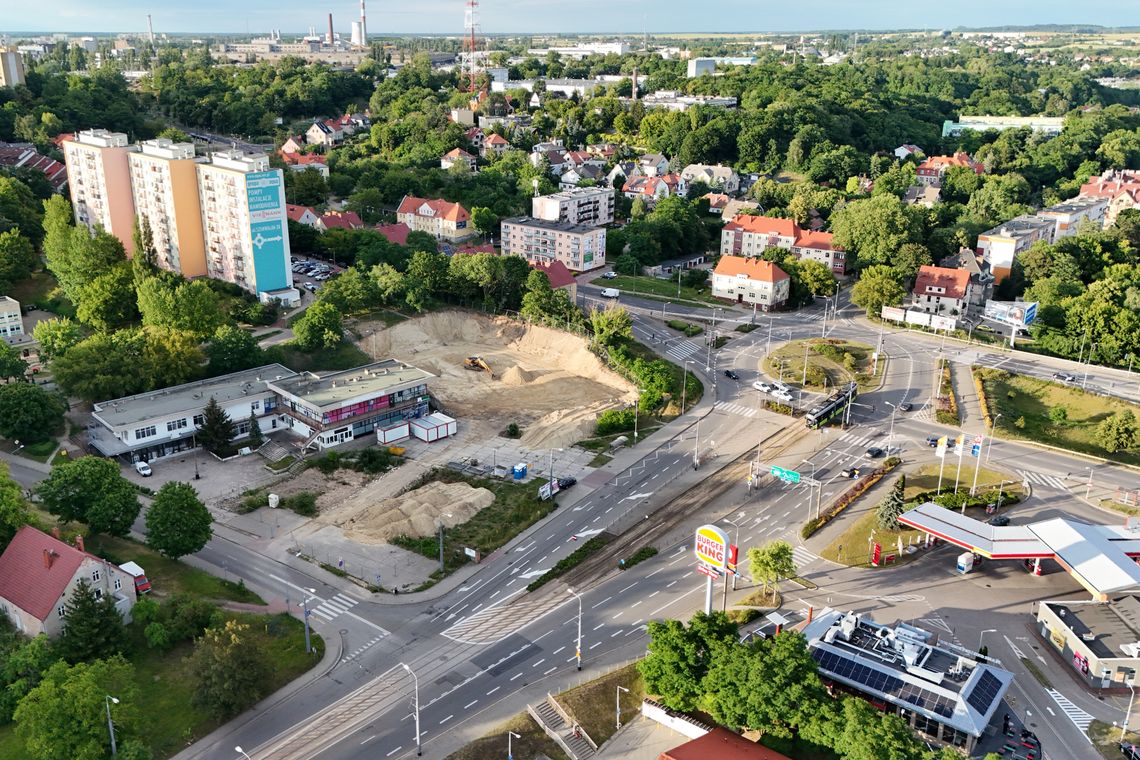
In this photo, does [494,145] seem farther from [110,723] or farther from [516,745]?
[110,723]

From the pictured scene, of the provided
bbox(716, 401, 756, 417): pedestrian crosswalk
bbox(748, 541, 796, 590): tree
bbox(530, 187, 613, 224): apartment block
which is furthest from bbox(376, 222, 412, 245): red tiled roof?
bbox(748, 541, 796, 590): tree

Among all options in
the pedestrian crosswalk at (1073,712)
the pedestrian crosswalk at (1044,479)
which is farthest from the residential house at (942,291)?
the pedestrian crosswalk at (1073,712)

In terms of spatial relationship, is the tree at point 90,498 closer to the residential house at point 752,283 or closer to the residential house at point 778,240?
the residential house at point 752,283

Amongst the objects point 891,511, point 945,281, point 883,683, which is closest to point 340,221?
point 945,281

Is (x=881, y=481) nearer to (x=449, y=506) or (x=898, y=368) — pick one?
(x=898, y=368)

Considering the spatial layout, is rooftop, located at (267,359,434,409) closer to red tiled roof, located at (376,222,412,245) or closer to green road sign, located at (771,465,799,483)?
green road sign, located at (771,465,799,483)

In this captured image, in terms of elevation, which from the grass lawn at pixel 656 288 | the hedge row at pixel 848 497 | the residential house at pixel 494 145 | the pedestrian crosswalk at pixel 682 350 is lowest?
the hedge row at pixel 848 497
